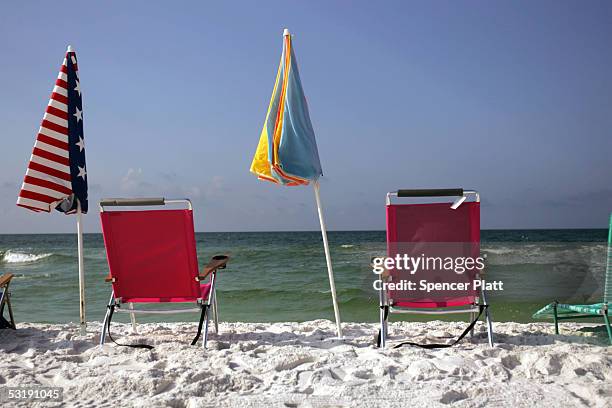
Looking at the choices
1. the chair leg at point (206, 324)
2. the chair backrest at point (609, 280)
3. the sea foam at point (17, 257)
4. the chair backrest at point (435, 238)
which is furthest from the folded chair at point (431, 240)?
the sea foam at point (17, 257)

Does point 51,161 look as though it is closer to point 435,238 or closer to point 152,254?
point 152,254

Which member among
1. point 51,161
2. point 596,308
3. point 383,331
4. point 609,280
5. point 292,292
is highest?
point 51,161

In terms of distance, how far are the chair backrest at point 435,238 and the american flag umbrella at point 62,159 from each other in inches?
99.5

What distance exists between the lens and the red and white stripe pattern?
13.9ft

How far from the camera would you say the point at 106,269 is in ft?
51.3

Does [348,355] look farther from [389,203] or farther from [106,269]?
[106,269]

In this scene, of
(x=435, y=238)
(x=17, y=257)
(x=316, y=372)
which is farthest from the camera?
(x=17, y=257)

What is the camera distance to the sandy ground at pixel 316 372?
9.07ft

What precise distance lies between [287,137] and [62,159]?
75.7 inches

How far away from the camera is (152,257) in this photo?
4.09m

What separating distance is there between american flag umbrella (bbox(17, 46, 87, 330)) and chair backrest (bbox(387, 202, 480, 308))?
8.29 feet

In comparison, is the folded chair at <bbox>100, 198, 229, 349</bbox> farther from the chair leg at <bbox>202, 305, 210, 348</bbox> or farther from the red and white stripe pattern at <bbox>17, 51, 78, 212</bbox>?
the red and white stripe pattern at <bbox>17, 51, 78, 212</bbox>

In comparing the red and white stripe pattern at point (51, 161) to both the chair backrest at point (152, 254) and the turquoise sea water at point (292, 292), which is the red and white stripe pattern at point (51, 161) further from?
the turquoise sea water at point (292, 292)

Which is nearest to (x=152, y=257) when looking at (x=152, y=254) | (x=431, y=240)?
(x=152, y=254)
